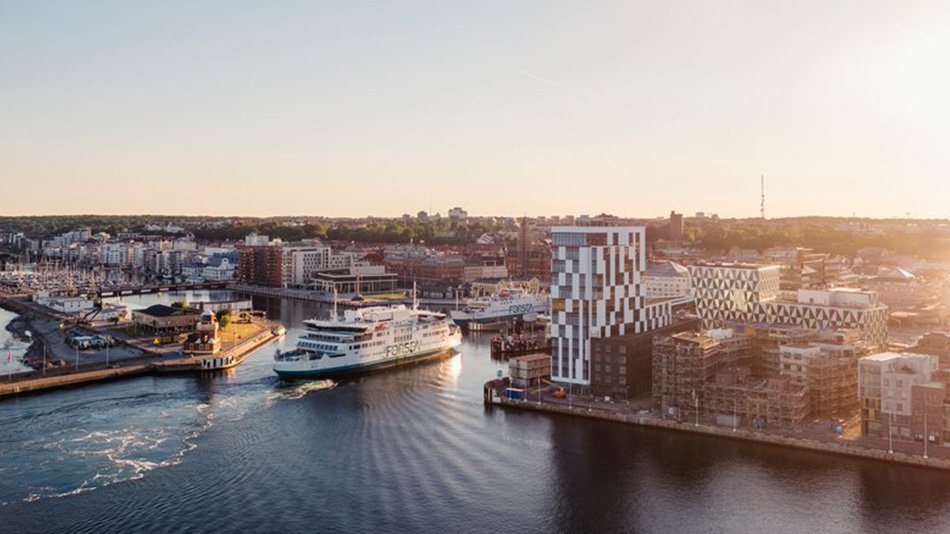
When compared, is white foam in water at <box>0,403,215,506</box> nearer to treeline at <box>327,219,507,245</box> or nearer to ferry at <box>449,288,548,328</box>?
ferry at <box>449,288,548,328</box>

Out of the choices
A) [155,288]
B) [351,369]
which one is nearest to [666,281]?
[351,369]

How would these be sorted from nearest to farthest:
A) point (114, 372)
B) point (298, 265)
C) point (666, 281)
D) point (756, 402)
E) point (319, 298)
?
point (756, 402) < point (114, 372) < point (666, 281) < point (319, 298) < point (298, 265)

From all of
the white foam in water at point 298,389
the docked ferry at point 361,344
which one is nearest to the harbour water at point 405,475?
the white foam in water at point 298,389

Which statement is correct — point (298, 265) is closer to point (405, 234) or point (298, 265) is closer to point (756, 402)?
point (405, 234)

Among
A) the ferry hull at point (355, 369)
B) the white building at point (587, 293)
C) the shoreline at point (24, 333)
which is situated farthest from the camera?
the shoreline at point (24, 333)

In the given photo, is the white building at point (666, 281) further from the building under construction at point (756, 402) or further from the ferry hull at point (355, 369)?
the building under construction at point (756, 402)

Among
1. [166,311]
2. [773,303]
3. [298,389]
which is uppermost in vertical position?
[773,303]

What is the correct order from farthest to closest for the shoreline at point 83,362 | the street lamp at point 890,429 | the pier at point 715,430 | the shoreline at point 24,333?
the shoreline at point 24,333, the shoreline at point 83,362, the street lamp at point 890,429, the pier at point 715,430
